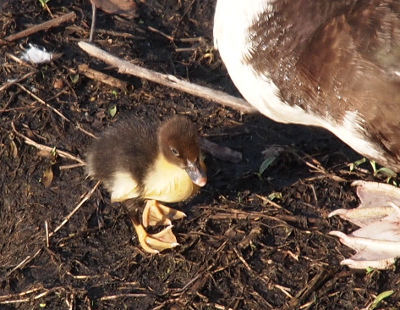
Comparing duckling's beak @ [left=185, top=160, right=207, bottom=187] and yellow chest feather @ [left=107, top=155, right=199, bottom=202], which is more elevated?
duckling's beak @ [left=185, top=160, right=207, bottom=187]

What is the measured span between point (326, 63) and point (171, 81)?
4.38 ft

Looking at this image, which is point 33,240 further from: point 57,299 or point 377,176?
point 377,176

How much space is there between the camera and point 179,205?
172 inches

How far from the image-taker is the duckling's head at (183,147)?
3.96m

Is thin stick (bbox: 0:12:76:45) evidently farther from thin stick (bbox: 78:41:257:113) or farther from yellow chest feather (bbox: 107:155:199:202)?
yellow chest feather (bbox: 107:155:199:202)

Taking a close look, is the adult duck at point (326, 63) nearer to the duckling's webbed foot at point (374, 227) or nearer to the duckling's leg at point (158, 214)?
the duckling's webbed foot at point (374, 227)

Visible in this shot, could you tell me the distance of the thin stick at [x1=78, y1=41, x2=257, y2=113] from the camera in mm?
4633

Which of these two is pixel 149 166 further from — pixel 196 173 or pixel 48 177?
pixel 48 177

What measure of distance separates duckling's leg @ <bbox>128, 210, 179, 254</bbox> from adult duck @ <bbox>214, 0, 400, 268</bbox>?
0.82 m

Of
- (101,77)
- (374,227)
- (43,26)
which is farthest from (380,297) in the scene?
(43,26)

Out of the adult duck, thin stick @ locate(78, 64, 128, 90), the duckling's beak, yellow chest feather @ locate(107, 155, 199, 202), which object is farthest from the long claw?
thin stick @ locate(78, 64, 128, 90)

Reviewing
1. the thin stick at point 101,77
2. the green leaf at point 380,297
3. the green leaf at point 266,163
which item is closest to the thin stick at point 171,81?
the thin stick at point 101,77

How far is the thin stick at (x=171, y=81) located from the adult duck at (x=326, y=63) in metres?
0.64

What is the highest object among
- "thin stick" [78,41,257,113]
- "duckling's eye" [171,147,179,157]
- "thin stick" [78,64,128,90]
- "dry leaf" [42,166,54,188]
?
"duckling's eye" [171,147,179,157]
